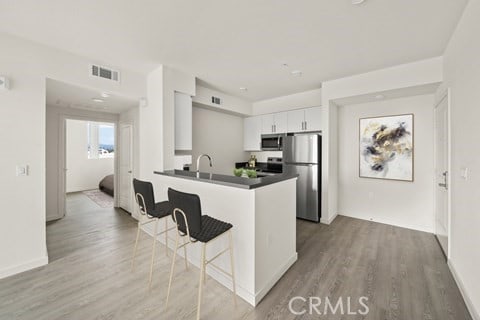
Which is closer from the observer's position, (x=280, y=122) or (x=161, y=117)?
(x=161, y=117)

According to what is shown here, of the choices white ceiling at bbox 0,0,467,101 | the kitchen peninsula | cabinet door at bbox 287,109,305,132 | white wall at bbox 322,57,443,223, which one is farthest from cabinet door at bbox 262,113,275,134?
the kitchen peninsula

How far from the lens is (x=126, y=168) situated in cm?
458

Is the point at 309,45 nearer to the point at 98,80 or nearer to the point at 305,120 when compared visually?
the point at 305,120

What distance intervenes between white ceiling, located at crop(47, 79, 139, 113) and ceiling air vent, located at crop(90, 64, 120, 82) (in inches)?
9.6

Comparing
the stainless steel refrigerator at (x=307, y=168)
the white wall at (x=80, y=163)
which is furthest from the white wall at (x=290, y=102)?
the white wall at (x=80, y=163)

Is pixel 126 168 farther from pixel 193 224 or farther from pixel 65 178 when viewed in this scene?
pixel 193 224

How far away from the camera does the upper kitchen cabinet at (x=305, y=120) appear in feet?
14.0

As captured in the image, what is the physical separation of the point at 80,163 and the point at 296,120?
7.09 m

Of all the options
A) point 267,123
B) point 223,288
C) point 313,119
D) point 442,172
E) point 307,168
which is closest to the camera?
point 223,288

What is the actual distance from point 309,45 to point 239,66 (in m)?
1.09

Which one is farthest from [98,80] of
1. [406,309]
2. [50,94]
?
[406,309]

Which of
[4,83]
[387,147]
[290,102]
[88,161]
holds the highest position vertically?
[290,102]

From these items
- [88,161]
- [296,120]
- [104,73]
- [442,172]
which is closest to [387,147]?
[442,172]

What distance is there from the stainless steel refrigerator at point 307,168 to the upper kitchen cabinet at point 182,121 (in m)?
2.07
